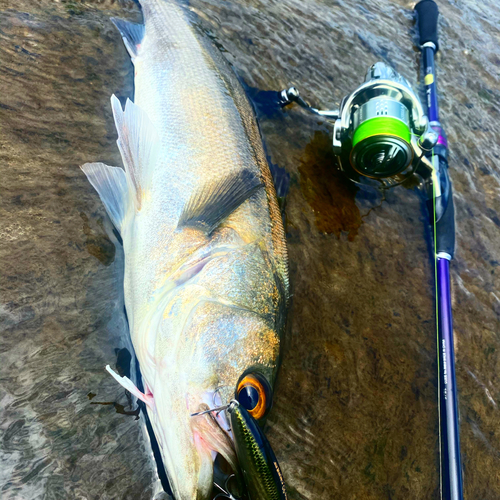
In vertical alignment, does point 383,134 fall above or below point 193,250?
above

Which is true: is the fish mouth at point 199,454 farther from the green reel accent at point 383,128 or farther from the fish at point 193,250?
the green reel accent at point 383,128

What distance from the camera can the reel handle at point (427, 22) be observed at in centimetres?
407

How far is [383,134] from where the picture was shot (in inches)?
92.8

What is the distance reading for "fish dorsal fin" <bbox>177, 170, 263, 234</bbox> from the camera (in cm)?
180

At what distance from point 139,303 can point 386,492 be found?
1.64 m

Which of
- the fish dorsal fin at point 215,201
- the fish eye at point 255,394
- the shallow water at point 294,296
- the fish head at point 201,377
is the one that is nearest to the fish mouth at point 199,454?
the fish head at point 201,377

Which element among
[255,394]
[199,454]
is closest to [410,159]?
[255,394]

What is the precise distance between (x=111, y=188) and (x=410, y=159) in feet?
6.36

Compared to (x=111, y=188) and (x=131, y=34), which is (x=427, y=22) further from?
(x=111, y=188)

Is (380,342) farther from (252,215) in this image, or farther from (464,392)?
(252,215)

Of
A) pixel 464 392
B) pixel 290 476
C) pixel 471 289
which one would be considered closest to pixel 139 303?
pixel 290 476

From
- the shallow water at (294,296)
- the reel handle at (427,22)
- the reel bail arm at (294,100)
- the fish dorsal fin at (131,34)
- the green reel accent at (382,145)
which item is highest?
the reel handle at (427,22)

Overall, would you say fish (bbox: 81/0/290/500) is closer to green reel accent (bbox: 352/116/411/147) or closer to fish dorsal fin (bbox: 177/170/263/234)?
fish dorsal fin (bbox: 177/170/263/234)

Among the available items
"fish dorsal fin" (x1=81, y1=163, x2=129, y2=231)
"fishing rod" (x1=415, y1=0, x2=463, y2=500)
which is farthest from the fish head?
"fishing rod" (x1=415, y1=0, x2=463, y2=500)
